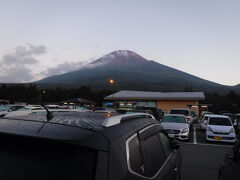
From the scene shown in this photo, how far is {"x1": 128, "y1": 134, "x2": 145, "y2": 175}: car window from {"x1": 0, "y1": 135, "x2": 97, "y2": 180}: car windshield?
43 centimetres

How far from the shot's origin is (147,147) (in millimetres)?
2695

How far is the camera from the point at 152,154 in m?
2.83

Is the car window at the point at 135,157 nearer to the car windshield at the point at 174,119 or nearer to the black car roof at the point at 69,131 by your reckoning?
the black car roof at the point at 69,131

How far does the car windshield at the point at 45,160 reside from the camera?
1822mm

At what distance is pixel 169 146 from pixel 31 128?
2.52 m

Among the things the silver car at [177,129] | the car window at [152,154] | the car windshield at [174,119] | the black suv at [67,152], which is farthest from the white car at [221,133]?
the black suv at [67,152]

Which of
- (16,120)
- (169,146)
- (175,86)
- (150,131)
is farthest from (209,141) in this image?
(175,86)

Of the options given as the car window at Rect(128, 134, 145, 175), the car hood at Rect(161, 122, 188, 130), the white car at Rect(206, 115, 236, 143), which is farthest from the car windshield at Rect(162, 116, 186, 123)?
the car window at Rect(128, 134, 145, 175)

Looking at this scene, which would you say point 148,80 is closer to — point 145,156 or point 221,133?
point 221,133

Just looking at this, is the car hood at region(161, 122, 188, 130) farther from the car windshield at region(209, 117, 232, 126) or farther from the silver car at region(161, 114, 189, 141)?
the car windshield at region(209, 117, 232, 126)

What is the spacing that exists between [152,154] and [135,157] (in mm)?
613

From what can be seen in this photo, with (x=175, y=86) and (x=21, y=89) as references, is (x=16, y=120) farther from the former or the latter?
(x=175, y=86)

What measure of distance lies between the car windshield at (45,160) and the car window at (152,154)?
0.77m

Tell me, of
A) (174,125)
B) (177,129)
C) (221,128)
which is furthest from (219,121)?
(177,129)
